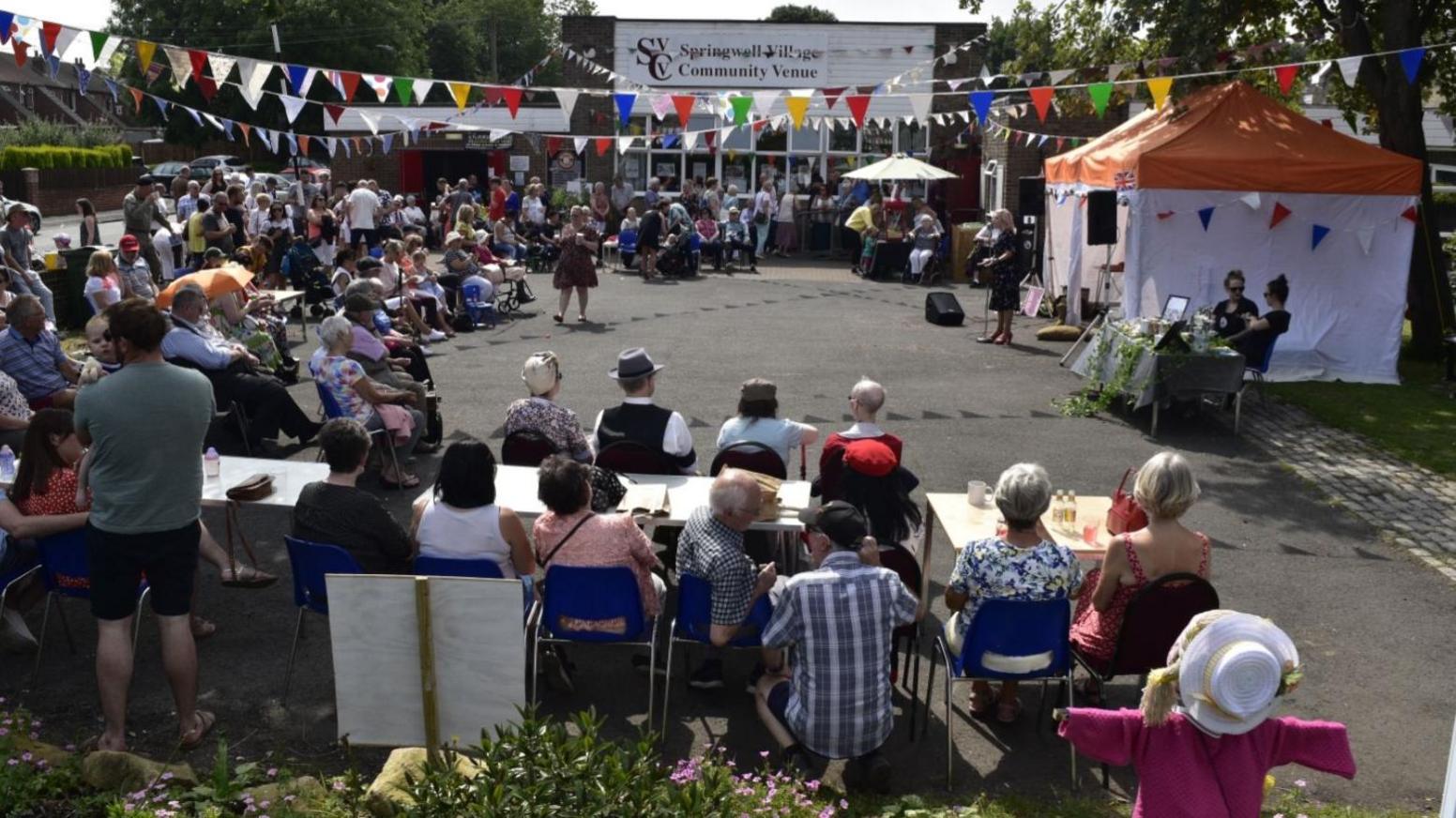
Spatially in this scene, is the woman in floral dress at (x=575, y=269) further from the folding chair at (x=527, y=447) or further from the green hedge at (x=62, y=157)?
the green hedge at (x=62, y=157)

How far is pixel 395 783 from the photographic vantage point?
395cm

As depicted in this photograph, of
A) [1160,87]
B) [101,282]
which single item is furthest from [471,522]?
[1160,87]

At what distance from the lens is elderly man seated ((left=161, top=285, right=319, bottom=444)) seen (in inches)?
335

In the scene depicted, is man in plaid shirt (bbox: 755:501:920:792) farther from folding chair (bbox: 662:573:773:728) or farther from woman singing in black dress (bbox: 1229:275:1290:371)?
woman singing in black dress (bbox: 1229:275:1290:371)

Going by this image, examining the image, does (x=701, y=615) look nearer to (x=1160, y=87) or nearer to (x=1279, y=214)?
(x=1160, y=87)

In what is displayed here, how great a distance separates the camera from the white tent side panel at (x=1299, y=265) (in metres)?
12.8

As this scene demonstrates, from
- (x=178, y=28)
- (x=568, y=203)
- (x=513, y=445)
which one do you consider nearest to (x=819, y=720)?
(x=513, y=445)

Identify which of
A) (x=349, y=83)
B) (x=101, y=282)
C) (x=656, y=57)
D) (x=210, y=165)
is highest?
(x=656, y=57)

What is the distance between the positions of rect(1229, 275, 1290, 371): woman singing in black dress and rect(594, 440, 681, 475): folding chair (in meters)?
6.64

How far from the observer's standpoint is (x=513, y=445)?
21.7 ft

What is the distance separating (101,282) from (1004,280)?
30.8 feet

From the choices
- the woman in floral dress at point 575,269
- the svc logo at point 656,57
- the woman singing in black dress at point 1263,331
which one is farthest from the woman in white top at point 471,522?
the svc logo at point 656,57

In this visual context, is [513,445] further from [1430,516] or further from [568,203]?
[568,203]

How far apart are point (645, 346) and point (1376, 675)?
373 inches
